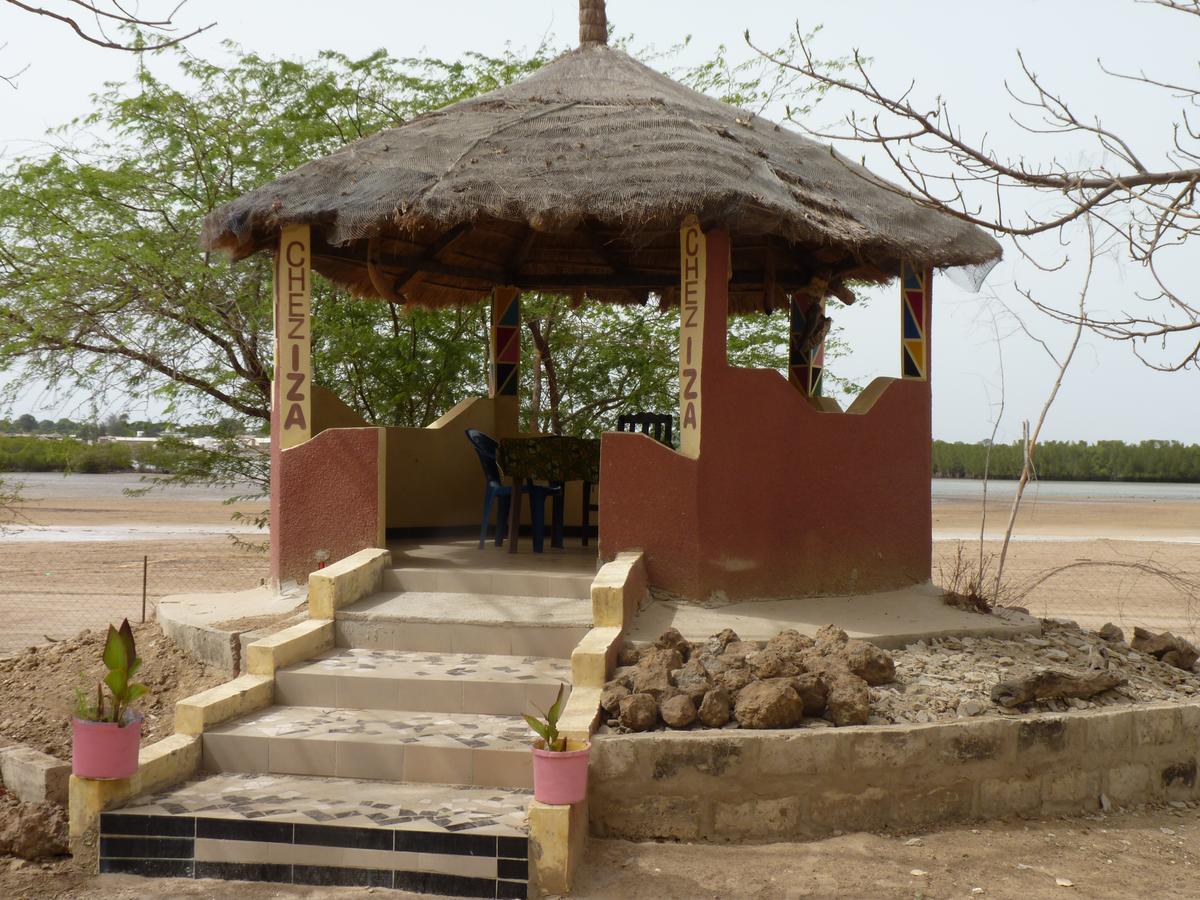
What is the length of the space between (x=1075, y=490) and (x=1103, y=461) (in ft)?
25.1

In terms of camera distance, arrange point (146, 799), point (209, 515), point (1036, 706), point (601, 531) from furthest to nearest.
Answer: point (209, 515)
point (601, 531)
point (1036, 706)
point (146, 799)

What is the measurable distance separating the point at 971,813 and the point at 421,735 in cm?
281

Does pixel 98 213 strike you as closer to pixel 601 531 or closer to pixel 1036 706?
pixel 601 531

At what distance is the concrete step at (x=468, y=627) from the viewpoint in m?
6.87

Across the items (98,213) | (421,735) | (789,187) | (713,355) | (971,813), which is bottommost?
(971,813)

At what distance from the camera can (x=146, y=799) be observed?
17.9ft

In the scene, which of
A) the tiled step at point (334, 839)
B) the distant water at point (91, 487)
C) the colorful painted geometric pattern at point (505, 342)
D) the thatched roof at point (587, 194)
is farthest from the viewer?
the distant water at point (91, 487)

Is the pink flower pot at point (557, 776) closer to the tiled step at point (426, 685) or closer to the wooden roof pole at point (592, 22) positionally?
the tiled step at point (426, 685)

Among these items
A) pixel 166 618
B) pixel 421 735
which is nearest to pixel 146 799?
pixel 421 735

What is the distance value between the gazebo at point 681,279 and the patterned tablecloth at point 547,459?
0.95 metres

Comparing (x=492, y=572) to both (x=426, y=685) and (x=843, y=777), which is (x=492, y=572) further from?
(x=843, y=777)

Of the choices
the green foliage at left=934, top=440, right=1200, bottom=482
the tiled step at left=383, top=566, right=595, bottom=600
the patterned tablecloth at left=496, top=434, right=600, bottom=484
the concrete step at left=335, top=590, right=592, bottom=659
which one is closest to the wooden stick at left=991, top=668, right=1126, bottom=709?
the concrete step at left=335, top=590, right=592, bottom=659

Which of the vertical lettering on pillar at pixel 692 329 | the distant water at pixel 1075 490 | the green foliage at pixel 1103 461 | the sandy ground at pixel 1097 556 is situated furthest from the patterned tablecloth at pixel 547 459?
the green foliage at pixel 1103 461

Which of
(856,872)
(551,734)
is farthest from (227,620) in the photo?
(856,872)
